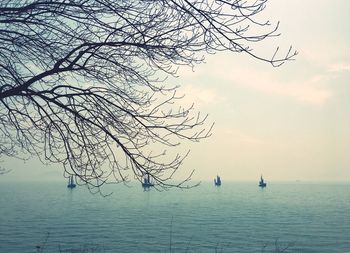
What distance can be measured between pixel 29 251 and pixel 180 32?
38.2 metres

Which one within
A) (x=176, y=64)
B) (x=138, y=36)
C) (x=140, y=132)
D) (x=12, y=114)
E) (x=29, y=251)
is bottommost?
(x=29, y=251)

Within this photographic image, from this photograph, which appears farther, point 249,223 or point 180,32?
point 249,223

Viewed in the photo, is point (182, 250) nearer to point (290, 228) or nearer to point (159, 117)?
point (290, 228)

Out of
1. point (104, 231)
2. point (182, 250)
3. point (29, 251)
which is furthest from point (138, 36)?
point (104, 231)

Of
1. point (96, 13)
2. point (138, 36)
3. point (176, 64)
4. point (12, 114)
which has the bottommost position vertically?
point (12, 114)

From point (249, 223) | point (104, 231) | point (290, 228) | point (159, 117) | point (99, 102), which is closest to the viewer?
point (159, 117)

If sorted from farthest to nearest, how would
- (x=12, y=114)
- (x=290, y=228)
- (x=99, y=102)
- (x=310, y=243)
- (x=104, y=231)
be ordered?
(x=290, y=228) < (x=104, y=231) < (x=310, y=243) < (x=12, y=114) < (x=99, y=102)

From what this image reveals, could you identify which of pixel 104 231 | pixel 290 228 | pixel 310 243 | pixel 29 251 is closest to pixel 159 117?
pixel 29 251

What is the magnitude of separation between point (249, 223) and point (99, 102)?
5721 centimetres

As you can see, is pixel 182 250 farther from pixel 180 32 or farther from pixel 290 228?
pixel 180 32

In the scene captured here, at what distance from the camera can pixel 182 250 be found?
34688 mm

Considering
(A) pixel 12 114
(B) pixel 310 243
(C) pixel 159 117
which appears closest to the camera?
(C) pixel 159 117

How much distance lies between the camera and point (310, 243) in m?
41.3

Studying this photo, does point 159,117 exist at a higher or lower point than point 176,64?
lower
